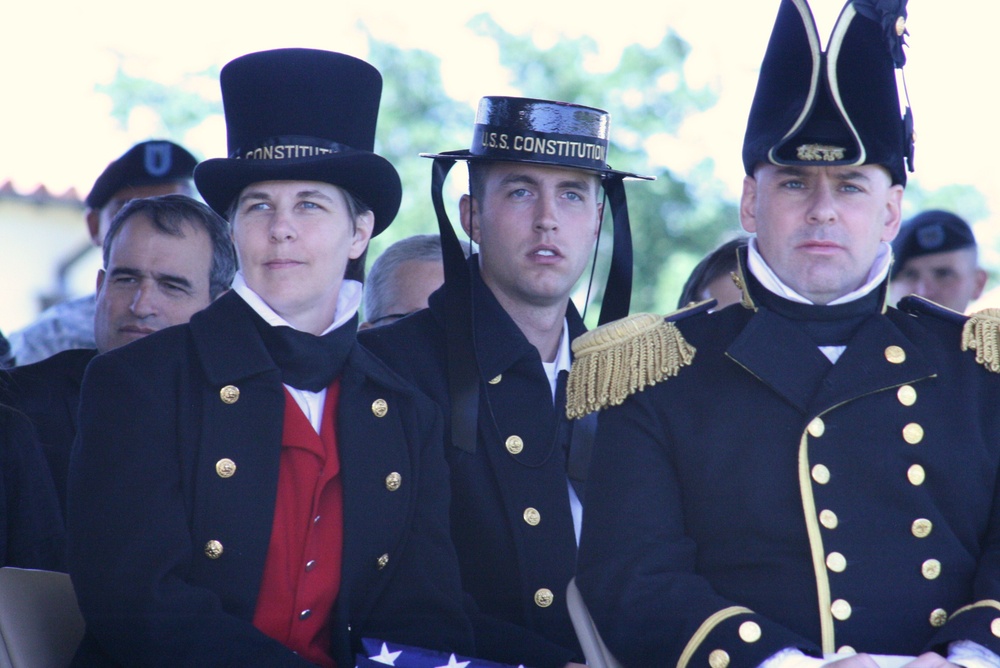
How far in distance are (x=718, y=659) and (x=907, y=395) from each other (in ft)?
2.38

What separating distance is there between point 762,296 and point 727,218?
1421 centimetres

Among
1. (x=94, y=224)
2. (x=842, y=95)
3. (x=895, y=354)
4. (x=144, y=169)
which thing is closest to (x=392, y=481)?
(x=895, y=354)

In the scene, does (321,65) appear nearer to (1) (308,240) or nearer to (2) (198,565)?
(1) (308,240)

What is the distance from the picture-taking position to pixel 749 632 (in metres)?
2.62

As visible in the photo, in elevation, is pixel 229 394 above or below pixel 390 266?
below

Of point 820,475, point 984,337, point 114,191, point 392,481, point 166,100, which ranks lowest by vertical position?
point 392,481

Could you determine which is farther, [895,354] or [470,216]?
[470,216]

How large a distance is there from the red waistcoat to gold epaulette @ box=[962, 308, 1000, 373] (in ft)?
4.92

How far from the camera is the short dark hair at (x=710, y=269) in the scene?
494cm

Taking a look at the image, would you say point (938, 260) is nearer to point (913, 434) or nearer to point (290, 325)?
point (913, 434)

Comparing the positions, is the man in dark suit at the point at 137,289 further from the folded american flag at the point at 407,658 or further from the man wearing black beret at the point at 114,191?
the folded american flag at the point at 407,658

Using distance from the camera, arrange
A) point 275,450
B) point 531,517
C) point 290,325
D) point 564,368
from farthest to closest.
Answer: point 564,368 → point 531,517 → point 290,325 → point 275,450

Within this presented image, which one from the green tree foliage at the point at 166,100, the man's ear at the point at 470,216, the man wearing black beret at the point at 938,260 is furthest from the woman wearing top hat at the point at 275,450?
the green tree foliage at the point at 166,100

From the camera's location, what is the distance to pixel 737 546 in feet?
9.34
